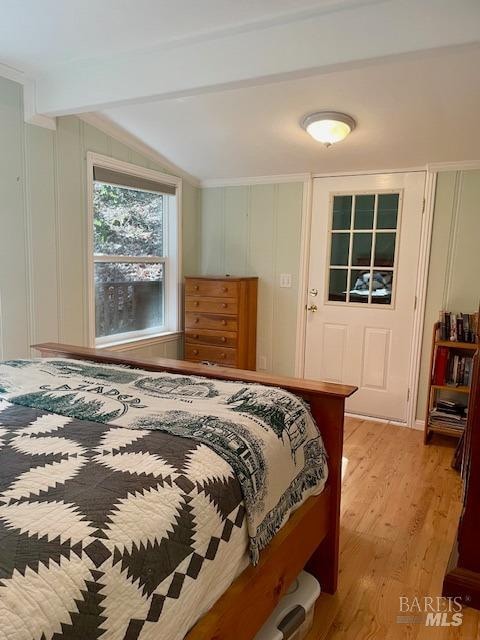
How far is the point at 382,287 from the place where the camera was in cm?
354

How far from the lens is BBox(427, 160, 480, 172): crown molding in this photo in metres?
3.11

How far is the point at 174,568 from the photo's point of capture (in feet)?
2.85

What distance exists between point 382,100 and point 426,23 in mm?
873

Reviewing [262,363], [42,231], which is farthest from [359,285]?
[42,231]

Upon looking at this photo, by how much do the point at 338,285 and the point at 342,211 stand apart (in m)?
0.60

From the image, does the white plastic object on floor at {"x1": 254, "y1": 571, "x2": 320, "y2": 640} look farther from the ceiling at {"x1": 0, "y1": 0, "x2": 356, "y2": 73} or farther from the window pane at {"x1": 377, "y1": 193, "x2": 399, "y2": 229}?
the window pane at {"x1": 377, "y1": 193, "x2": 399, "y2": 229}

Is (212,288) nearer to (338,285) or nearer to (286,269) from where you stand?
(286,269)

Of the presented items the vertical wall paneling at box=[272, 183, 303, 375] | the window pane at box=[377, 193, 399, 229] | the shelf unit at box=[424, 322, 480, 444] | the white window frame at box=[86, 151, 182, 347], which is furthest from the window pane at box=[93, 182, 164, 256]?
the shelf unit at box=[424, 322, 480, 444]

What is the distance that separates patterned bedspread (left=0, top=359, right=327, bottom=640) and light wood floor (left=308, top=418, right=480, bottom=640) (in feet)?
1.74

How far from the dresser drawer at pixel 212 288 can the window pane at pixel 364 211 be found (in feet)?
3.63

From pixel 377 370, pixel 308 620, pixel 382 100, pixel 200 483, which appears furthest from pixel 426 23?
pixel 377 370

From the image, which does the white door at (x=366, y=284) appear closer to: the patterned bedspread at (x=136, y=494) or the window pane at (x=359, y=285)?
the window pane at (x=359, y=285)

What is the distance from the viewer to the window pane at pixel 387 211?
343 cm

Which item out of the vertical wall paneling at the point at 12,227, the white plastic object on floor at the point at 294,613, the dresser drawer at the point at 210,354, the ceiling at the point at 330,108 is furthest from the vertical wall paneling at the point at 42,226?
the white plastic object on floor at the point at 294,613
